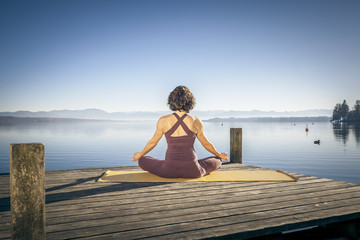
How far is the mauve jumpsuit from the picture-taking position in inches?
200

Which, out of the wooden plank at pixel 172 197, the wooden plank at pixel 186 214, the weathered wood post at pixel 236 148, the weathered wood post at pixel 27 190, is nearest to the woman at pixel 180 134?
the wooden plank at pixel 172 197

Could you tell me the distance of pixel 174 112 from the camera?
5.21m

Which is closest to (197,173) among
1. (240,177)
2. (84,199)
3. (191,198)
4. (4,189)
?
(240,177)

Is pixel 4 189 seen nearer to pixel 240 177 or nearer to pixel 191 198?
pixel 191 198

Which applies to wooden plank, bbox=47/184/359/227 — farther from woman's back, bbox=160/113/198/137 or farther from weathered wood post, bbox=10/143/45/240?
woman's back, bbox=160/113/198/137

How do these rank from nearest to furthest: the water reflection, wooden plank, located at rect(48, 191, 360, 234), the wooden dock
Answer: the wooden dock < wooden plank, located at rect(48, 191, 360, 234) < the water reflection

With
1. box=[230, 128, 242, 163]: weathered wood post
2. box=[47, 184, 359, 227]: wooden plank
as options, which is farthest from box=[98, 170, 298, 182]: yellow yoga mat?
box=[230, 128, 242, 163]: weathered wood post

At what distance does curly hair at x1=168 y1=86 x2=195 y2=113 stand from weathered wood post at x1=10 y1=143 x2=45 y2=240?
10.6 feet

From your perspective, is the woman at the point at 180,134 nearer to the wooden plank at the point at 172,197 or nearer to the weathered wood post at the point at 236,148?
the wooden plank at the point at 172,197

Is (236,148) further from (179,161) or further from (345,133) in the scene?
(345,133)

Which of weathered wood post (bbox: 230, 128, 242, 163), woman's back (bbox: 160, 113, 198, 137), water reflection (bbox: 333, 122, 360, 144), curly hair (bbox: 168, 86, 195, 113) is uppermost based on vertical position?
curly hair (bbox: 168, 86, 195, 113)

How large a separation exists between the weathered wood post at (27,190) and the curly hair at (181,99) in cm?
324

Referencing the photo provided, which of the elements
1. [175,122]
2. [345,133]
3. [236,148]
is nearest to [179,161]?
[175,122]

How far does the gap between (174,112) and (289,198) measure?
2.70 m
